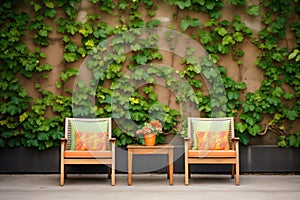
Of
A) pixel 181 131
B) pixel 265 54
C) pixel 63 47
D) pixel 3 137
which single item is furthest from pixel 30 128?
pixel 265 54

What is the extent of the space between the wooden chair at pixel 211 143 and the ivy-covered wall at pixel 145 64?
0.36 metres

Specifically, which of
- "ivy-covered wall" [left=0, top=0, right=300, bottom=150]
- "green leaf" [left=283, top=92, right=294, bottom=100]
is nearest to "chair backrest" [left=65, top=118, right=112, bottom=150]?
"ivy-covered wall" [left=0, top=0, right=300, bottom=150]

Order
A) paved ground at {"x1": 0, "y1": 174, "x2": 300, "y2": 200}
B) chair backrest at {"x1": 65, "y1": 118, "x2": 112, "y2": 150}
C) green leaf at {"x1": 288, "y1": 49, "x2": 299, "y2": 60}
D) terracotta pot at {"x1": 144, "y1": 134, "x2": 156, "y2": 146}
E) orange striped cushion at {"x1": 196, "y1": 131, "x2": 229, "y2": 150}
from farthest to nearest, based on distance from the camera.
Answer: green leaf at {"x1": 288, "y1": 49, "x2": 299, "y2": 60}
chair backrest at {"x1": 65, "y1": 118, "x2": 112, "y2": 150}
orange striped cushion at {"x1": 196, "y1": 131, "x2": 229, "y2": 150}
terracotta pot at {"x1": 144, "y1": 134, "x2": 156, "y2": 146}
paved ground at {"x1": 0, "y1": 174, "x2": 300, "y2": 200}

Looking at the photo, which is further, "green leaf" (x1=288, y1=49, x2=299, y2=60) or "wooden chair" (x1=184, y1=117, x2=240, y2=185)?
"green leaf" (x1=288, y1=49, x2=299, y2=60)

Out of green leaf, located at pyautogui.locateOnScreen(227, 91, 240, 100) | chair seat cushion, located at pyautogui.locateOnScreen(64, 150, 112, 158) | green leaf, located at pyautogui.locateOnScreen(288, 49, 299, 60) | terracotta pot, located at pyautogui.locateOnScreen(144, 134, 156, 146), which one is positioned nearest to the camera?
chair seat cushion, located at pyautogui.locateOnScreen(64, 150, 112, 158)

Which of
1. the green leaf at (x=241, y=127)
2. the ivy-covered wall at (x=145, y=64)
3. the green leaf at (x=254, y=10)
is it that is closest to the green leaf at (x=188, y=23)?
the ivy-covered wall at (x=145, y=64)

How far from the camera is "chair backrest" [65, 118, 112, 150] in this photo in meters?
6.40

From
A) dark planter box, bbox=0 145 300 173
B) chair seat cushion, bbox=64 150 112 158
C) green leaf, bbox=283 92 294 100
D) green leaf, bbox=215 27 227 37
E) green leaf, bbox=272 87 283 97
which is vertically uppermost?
green leaf, bbox=215 27 227 37

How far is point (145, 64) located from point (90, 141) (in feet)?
4.11

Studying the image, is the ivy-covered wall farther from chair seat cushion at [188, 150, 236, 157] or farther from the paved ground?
chair seat cushion at [188, 150, 236, 157]

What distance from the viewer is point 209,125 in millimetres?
6500

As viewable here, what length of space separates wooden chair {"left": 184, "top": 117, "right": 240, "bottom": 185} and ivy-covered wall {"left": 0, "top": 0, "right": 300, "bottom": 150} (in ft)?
1.19

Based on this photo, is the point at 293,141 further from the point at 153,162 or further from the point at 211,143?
the point at 153,162

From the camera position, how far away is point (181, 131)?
6.94 metres
